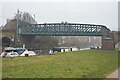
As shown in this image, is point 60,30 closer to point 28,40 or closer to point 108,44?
point 28,40

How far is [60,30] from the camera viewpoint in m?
85.3

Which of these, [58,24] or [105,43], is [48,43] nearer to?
[58,24]

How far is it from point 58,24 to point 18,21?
19.4 meters

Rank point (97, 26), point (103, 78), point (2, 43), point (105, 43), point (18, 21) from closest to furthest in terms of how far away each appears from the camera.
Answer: point (103, 78) < point (105, 43) < point (2, 43) < point (97, 26) < point (18, 21)

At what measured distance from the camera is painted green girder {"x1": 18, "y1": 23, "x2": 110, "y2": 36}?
268ft

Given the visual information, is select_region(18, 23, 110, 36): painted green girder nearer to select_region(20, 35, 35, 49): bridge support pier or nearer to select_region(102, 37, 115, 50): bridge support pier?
select_region(20, 35, 35, 49): bridge support pier

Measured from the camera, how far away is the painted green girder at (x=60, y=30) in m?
81.6

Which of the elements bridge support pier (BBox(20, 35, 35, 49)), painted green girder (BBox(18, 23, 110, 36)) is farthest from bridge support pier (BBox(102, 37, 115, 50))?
bridge support pier (BBox(20, 35, 35, 49))


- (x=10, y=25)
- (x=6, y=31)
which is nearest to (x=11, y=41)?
(x=6, y=31)

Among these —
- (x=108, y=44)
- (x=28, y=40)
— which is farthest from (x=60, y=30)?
(x=108, y=44)

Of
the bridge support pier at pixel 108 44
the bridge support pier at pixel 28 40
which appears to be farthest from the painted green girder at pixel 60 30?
the bridge support pier at pixel 108 44

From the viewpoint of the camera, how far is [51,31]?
85000mm

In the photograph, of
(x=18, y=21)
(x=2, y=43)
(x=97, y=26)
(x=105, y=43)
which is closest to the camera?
(x=105, y=43)

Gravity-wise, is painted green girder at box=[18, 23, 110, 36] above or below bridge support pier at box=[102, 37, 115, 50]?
above
